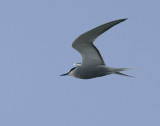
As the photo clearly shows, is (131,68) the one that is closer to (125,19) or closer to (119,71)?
(119,71)

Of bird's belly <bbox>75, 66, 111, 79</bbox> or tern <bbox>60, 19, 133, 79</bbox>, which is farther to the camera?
bird's belly <bbox>75, 66, 111, 79</bbox>

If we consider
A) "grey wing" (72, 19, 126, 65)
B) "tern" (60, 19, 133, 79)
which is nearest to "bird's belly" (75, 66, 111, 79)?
"tern" (60, 19, 133, 79)

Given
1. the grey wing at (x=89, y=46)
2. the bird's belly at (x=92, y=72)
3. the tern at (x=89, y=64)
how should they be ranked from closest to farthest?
the grey wing at (x=89, y=46), the tern at (x=89, y=64), the bird's belly at (x=92, y=72)

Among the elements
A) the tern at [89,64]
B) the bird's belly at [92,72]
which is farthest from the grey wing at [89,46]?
the bird's belly at [92,72]

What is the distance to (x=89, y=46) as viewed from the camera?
1319cm

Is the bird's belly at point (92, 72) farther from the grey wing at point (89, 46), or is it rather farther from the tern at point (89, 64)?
the grey wing at point (89, 46)

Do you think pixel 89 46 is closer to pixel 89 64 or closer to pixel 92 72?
pixel 89 64

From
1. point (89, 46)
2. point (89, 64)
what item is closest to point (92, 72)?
point (89, 64)

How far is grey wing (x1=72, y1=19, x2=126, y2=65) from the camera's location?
39.5ft

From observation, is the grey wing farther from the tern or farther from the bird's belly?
the bird's belly

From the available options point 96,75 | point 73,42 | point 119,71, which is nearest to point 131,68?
point 119,71

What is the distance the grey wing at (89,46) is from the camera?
1205cm

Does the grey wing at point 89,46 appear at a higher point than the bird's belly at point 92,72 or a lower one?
higher

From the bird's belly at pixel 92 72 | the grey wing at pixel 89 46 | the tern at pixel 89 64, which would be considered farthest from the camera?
the bird's belly at pixel 92 72
